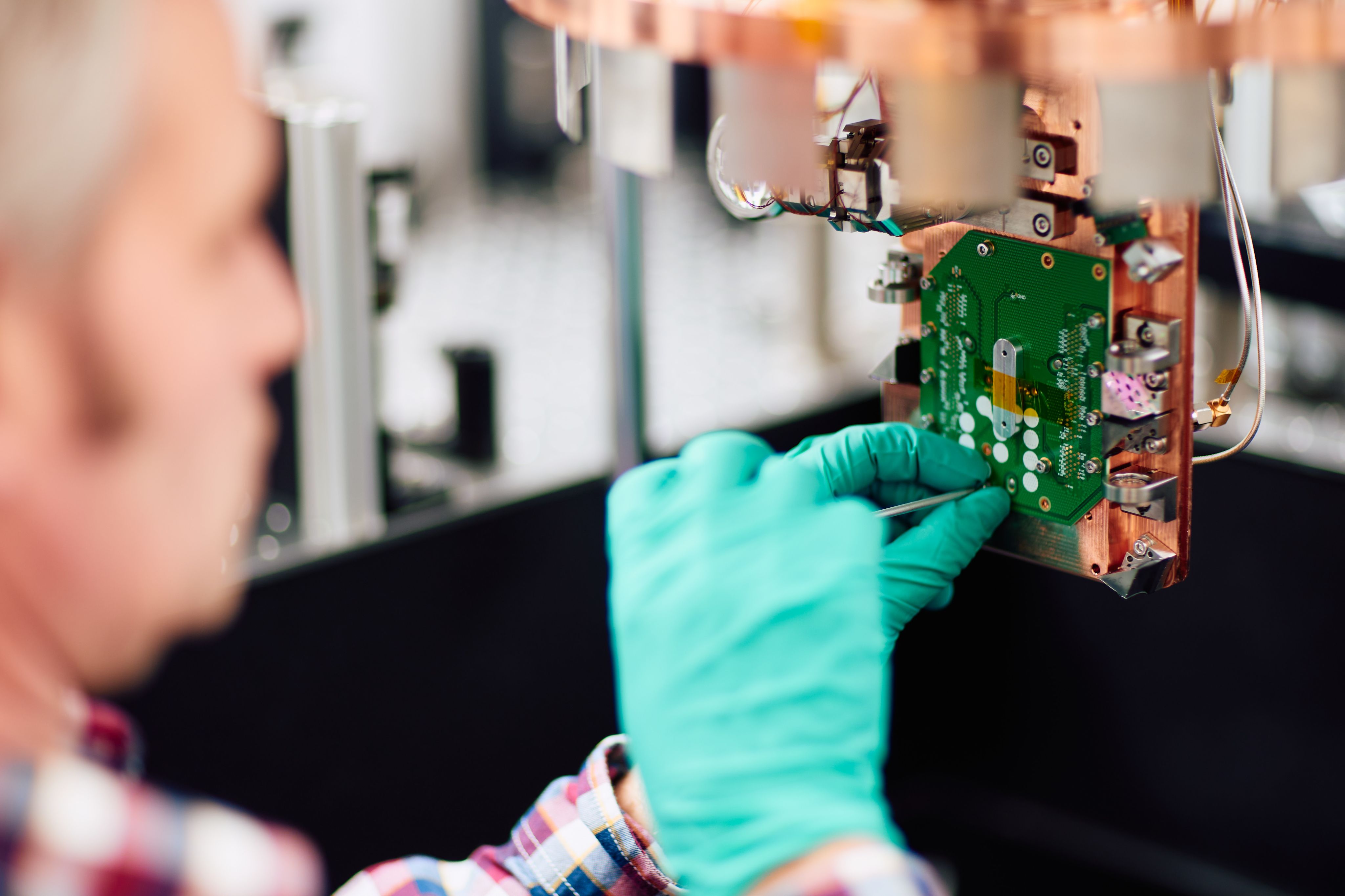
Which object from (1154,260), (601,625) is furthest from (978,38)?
(601,625)

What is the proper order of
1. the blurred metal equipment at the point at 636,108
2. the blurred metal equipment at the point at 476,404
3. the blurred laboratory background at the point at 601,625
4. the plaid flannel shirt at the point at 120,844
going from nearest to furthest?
the plaid flannel shirt at the point at 120,844
the blurred metal equipment at the point at 636,108
the blurred laboratory background at the point at 601,625
the blurred metal equipment at the point at 476,404

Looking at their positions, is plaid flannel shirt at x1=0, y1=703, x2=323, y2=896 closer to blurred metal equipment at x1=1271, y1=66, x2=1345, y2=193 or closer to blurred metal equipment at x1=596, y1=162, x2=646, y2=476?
blurred metal equipment at x1=1271, y1=66, x2=1345, y2=193

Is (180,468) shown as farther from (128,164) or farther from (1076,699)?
(1076,699)

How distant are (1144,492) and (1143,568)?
0.06 meters

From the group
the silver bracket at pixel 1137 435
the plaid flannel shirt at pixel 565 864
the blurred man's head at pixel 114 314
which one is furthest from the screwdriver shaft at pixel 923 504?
the blurred man's head at pixel 114 314

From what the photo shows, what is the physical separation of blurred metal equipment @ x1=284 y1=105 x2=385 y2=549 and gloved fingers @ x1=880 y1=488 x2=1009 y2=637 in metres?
0.79

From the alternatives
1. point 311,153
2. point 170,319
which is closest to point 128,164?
point 170,319

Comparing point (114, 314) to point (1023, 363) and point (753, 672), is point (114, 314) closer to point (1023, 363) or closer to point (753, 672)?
point (753, 672)

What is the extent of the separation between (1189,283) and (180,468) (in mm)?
517

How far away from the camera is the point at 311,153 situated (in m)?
1.47

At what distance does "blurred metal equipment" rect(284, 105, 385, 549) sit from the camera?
4.84ft

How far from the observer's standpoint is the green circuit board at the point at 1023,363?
0.74m

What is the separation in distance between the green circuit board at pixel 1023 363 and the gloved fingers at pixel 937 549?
19 millimetres

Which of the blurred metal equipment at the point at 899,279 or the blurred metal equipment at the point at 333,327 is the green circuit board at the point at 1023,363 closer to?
the blurred metal equipment at the point at 899,279
